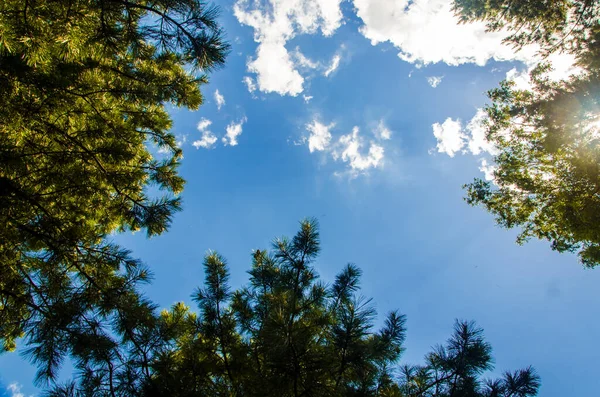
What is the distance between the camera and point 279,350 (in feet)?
8.23

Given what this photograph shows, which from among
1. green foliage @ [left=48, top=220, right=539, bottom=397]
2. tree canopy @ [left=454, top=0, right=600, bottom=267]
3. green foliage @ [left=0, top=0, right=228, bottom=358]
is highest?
tree canopy @ [left=454, top=0, right=600, bottom=267]

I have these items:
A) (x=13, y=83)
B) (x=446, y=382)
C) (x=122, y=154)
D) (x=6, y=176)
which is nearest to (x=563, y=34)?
(x=446, y=382)

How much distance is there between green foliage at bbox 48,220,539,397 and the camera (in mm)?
2810

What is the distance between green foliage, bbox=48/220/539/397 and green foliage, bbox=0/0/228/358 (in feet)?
2.45

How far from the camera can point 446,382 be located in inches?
154

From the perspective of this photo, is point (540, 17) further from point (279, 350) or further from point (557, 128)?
point (279, 350)

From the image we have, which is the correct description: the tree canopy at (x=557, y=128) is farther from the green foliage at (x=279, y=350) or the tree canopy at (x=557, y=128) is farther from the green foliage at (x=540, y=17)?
the green foliage at (x=279, y=350)

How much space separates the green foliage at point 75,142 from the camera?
9.40 ft

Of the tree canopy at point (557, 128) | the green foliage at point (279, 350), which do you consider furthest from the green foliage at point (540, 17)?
the green foliage at point (279, 350)

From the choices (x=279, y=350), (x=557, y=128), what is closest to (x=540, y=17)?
(x=557, y=128)

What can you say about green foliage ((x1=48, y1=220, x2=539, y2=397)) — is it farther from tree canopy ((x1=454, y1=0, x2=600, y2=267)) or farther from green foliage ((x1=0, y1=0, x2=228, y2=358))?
tree canopy ((x1=454, y1=0, x2=600, y2=267))

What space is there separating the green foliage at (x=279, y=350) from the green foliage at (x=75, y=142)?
746mm

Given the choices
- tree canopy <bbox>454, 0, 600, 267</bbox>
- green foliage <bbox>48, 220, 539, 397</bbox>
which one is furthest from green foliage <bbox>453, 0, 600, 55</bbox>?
green foliage <bbox>48, 220, 539, 397</bbox>

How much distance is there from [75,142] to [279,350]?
4109 millimetres
